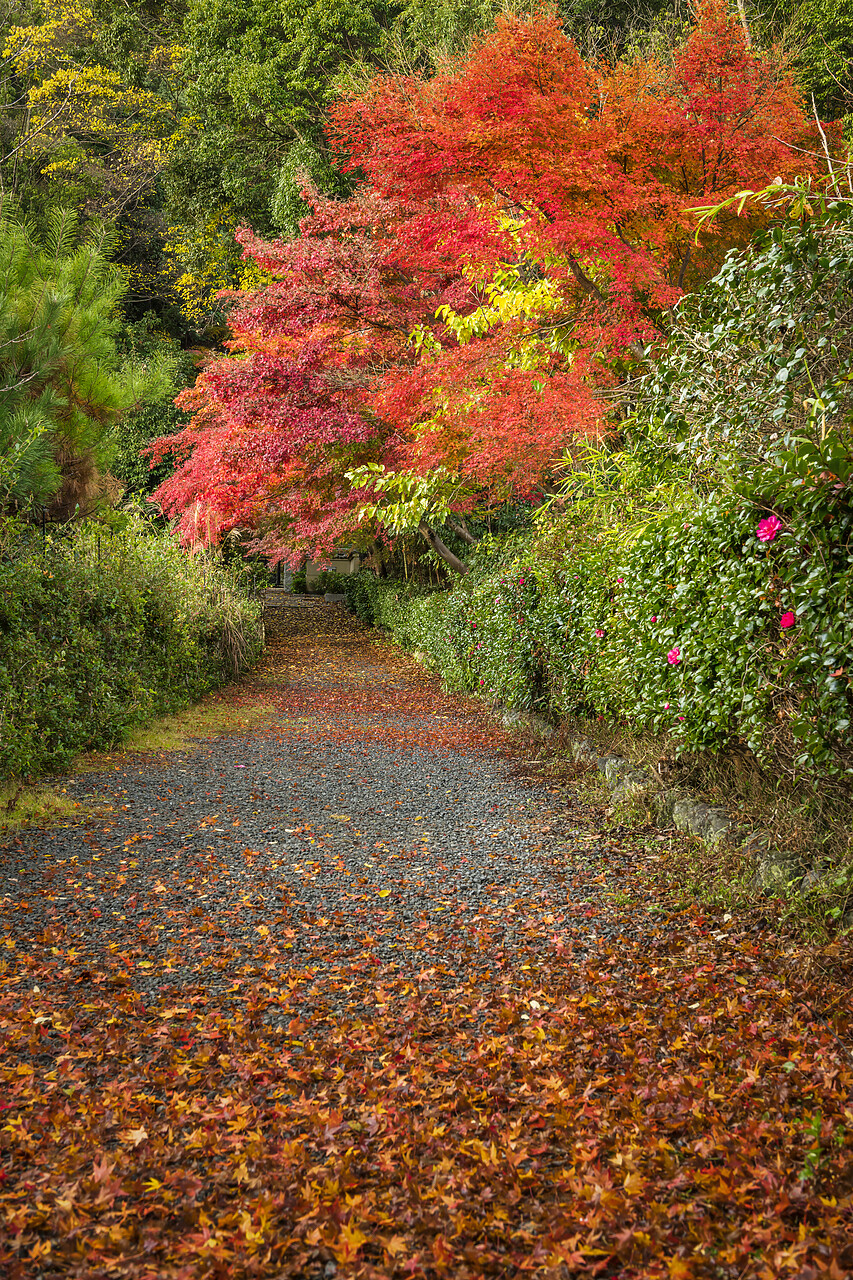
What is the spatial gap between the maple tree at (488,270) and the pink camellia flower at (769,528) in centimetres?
245

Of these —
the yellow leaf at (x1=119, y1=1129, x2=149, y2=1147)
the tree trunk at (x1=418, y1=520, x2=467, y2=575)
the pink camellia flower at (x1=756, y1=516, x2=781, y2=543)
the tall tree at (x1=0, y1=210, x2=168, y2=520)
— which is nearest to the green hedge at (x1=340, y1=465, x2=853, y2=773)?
the pink camellia flower at (x1=756, y1=516, x2=781, y2=543)

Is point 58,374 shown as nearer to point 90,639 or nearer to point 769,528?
point 90,639

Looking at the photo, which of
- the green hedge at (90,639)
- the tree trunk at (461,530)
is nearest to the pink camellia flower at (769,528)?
the green hedge at (90,639)

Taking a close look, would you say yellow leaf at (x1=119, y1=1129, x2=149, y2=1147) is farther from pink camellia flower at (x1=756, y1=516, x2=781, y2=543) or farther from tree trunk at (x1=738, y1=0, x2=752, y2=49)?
tree trunk at (x1=738, y1=0, x2=752, y2=49)

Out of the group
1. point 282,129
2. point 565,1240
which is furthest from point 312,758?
point 282,129

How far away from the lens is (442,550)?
12.4 metres

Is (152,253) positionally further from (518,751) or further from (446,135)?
(518,751)

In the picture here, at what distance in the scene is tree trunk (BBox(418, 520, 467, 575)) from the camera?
12.3 m

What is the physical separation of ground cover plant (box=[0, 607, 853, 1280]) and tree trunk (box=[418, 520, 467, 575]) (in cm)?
764

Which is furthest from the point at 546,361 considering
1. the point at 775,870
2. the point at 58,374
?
the point at 775,870

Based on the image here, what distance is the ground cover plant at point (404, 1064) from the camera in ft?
6.32

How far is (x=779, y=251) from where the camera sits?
128 inches

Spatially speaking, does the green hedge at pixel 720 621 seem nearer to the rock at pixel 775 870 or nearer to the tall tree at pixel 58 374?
the rock at pixel 775 870

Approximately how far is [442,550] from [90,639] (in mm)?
6488
